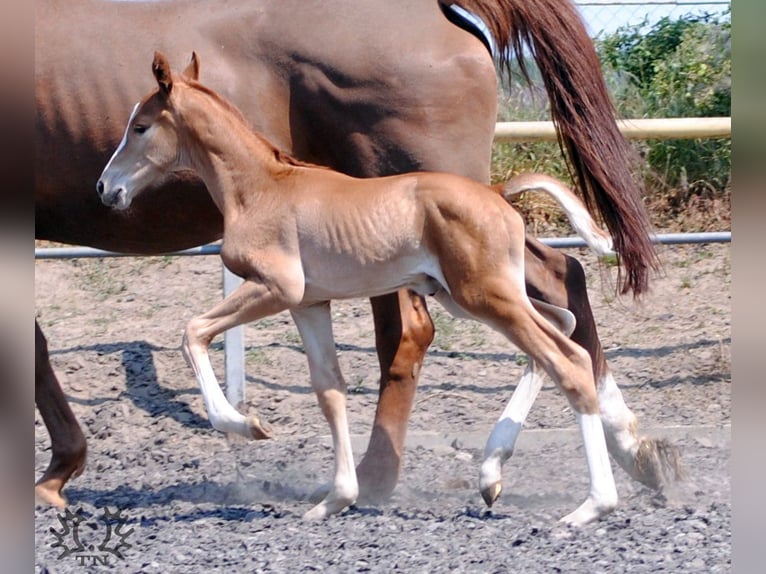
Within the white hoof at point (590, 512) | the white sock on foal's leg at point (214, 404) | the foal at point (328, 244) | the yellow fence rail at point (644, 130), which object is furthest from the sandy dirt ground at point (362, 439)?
the yellow fence rail at point (644, 130)

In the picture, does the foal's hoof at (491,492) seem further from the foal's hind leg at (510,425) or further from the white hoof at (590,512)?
the white hoof at (590,512)

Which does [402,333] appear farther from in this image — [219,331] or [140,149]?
[140,149]

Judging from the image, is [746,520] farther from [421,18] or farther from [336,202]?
[421,18]

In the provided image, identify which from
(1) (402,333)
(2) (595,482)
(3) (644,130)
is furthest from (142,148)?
(3) (644,130)

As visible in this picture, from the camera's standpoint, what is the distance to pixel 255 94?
15.9 feet

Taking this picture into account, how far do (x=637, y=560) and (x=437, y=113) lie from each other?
2.02m

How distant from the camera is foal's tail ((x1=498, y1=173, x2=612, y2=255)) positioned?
435 cm

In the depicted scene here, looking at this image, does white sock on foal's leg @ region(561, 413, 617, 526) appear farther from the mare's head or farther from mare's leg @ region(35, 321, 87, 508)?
mare's leg @ region(35, 321, 87, 508)

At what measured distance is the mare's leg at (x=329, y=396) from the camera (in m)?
4.36

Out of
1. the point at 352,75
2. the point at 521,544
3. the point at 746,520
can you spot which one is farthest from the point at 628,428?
the point at 746,520

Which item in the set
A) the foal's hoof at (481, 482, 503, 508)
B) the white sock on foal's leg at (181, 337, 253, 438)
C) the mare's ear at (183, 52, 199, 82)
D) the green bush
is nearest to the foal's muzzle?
the mare's ear at (183, 52, 199, 82)

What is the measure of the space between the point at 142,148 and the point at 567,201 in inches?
66.5

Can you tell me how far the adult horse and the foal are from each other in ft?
1.22

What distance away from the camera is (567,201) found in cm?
438
